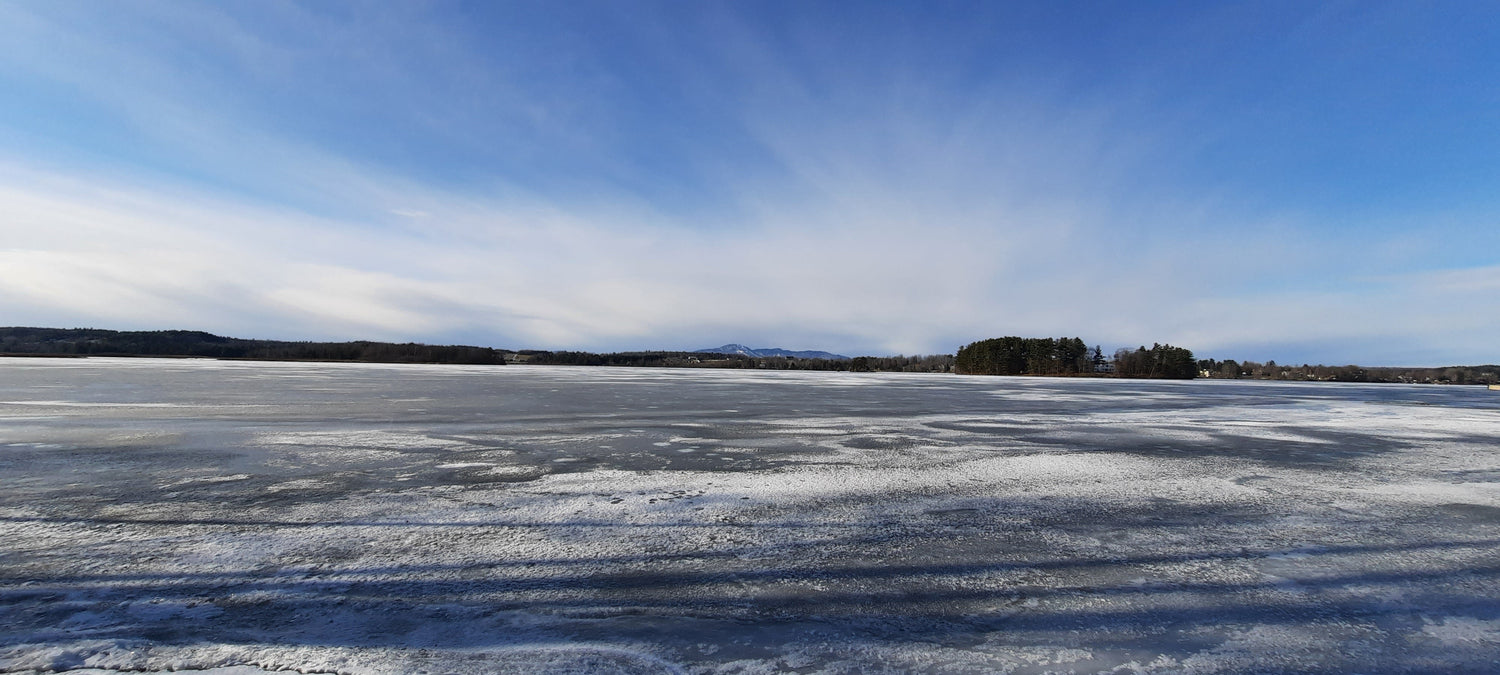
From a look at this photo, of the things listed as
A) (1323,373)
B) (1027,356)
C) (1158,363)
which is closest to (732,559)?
(1027,356)

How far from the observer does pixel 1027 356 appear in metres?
70.6

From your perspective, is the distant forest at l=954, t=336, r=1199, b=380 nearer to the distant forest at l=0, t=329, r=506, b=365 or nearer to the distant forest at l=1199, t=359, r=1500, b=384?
the distant forest at l=1199, t=359, r=1500, b=384

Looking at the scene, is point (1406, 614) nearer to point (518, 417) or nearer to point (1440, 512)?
point (1440, 512)

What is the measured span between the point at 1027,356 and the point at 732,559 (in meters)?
74.8

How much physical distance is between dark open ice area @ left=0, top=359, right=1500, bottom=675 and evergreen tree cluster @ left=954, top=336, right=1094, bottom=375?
6626cm

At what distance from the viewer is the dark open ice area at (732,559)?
2.19m

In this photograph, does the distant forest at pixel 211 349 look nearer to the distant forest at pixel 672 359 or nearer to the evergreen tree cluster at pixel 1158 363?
the distant forest at pixel 672 359

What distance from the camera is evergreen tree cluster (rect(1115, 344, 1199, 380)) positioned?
70.3m

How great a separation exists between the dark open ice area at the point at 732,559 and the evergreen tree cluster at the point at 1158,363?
75.5 meters

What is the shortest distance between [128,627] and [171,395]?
15.8m

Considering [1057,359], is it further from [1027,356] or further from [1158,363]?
[1158,363]

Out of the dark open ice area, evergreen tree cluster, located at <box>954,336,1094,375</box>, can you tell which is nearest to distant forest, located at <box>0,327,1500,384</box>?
evergreen tree cluster, located at <box>954,336,1094,375</box>

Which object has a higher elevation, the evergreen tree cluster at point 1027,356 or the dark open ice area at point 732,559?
the evergreen tree cluster at point 1027,356

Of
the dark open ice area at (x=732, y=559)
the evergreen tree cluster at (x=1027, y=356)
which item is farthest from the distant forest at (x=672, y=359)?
the dark open ice area at (x=732, y=559)
